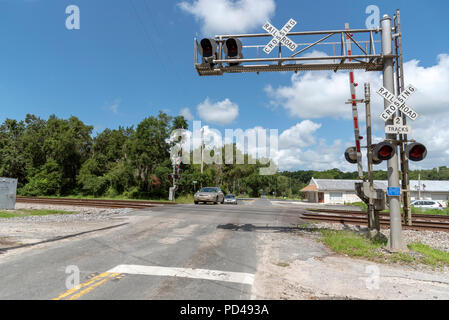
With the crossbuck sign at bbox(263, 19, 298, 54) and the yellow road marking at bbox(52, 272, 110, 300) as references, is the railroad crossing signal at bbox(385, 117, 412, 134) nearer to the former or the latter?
the crossbuck sign at bbox(263, 19, 298, 54)

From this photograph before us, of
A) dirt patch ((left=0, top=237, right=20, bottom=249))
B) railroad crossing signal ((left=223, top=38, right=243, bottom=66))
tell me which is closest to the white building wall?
railroad crossing signal ((left=223, top=38, right=243, bottom=66))

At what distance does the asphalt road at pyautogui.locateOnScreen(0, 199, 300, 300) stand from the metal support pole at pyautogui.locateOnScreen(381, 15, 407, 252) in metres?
4.11

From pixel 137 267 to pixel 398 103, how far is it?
27.3 feet

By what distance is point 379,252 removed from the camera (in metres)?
8.13

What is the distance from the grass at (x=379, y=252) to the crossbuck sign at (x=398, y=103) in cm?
389

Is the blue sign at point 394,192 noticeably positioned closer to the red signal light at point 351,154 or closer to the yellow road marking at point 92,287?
the red signal light at point 351,154

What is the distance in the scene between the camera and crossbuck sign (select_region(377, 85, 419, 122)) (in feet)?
26.5

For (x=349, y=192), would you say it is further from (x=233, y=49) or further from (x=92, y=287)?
→ (x=92, y=287)

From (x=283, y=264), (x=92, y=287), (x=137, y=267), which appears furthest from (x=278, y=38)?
(x=92, y=287)

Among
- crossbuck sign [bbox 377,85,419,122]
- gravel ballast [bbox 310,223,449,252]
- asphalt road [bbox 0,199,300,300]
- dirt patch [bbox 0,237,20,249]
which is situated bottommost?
gravel ballast [bbox 310,223,449,252]

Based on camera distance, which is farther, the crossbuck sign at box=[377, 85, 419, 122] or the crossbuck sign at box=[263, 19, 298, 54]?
the crossbuck sign at box=[263, 19, 298, 54]

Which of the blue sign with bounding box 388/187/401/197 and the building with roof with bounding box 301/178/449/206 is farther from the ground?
the blue sign with bounding box 388/187/401/197

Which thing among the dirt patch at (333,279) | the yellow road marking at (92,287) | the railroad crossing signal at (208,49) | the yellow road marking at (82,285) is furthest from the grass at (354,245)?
the railroad crossing signal at (208,49)
